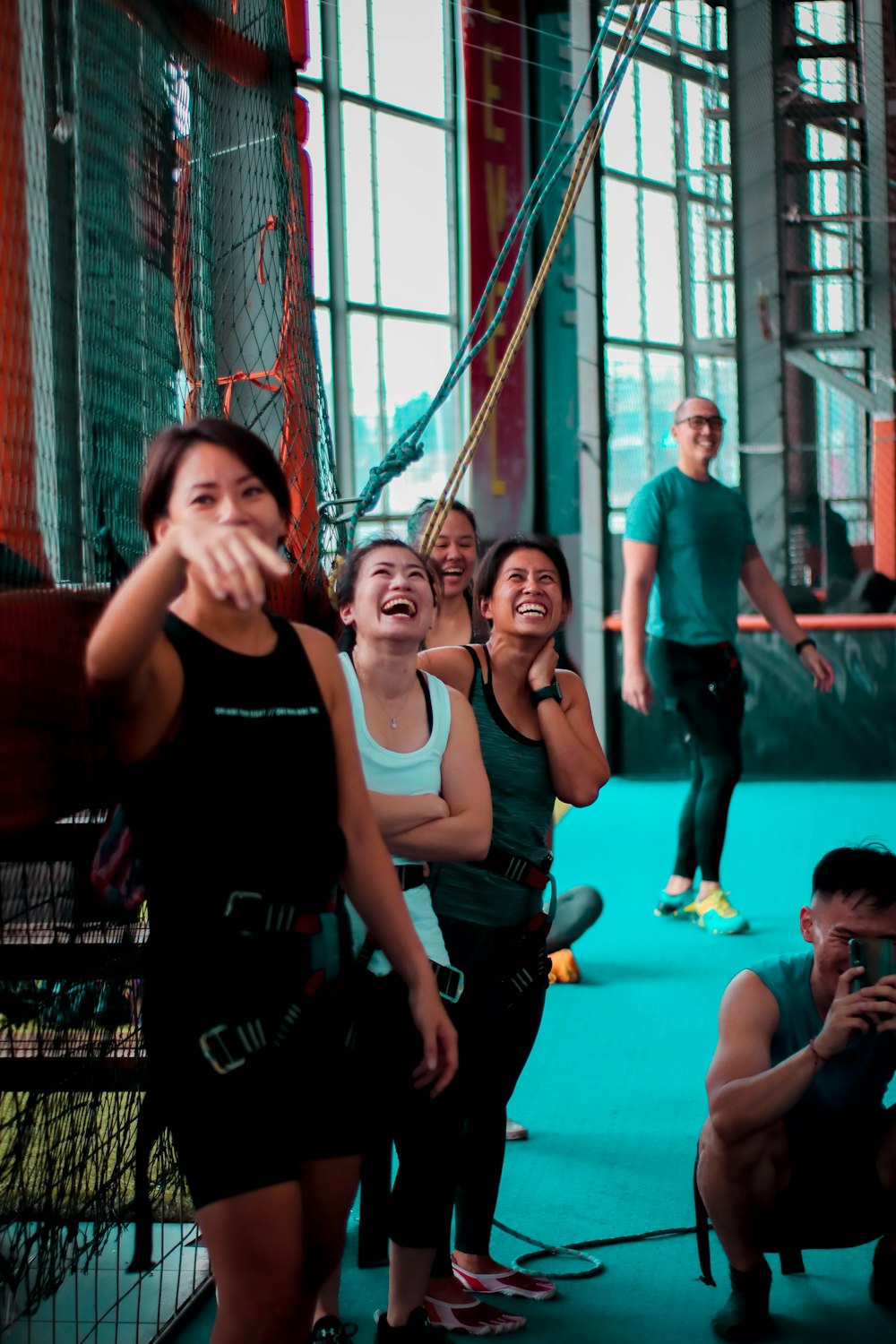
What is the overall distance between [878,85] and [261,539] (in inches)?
284

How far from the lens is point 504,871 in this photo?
2047mm

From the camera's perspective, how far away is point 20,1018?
1660 millimetres

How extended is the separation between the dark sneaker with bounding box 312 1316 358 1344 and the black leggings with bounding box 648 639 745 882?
2727 mm

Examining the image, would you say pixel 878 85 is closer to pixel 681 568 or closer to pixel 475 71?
pixel 475 71

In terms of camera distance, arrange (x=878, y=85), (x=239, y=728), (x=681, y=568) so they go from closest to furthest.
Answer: (x=239, y=728), (x=681, y=568), (x=878, y=85)

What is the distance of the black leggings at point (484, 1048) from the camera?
2010mm

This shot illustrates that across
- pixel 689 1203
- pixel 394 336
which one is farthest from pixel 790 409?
pixel 689 1203

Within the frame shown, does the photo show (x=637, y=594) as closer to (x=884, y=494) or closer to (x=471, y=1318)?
(x=471, y=1318)

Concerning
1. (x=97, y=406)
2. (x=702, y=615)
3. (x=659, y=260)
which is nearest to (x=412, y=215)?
(x=659, y=260)

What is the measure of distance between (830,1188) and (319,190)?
654 cm

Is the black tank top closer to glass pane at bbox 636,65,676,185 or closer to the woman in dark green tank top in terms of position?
the woman in dark green tank top

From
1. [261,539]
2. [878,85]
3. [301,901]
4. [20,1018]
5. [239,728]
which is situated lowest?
[20,1018]

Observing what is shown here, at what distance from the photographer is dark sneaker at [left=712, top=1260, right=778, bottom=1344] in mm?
2008

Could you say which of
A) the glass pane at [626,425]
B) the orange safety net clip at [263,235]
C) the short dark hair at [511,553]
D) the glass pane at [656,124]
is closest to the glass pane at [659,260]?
the glass pane at [656,124]
